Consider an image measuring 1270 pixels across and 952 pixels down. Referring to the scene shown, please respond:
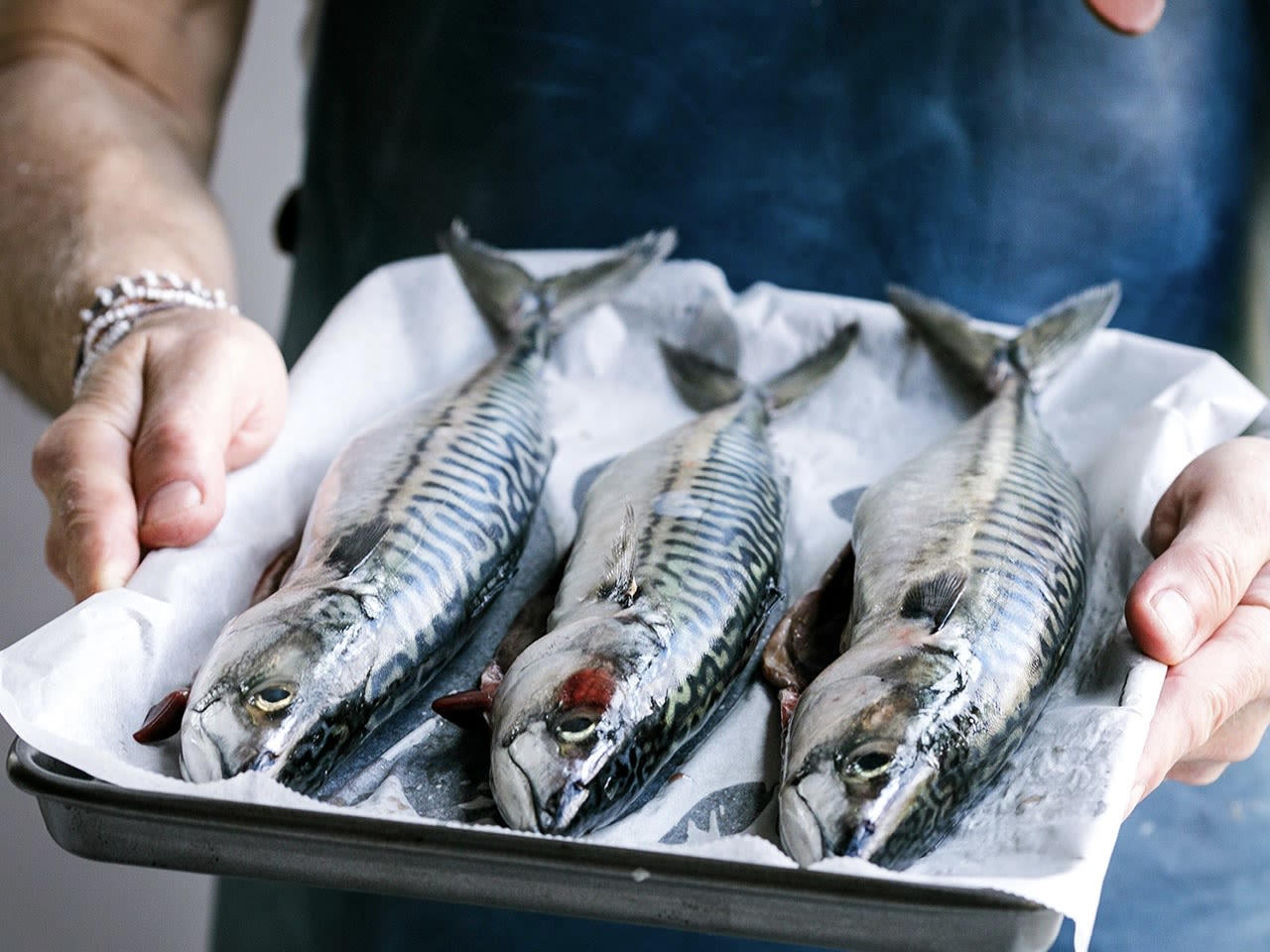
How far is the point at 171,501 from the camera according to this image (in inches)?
53.6

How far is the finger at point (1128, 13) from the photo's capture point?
174 centimetres

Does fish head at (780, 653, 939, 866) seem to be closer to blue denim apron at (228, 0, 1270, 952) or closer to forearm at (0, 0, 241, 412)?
blue denim apron at (228, 0, 1270, 952)

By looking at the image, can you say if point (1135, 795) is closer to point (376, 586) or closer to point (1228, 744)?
point (1228, 744)

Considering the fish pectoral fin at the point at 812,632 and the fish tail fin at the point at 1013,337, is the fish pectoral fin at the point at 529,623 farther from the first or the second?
the fish tail fin at the point at 1013,337

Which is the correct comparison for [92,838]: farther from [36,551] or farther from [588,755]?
[36,551]

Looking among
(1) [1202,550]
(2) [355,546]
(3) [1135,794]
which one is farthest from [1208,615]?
(2) [355,546]

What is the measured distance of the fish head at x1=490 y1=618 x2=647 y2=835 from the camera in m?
1.09

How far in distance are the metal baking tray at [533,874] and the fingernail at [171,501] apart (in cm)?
37

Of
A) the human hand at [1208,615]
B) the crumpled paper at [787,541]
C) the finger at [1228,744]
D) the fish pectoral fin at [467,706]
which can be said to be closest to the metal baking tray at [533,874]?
the crumpled paper at [787,541]

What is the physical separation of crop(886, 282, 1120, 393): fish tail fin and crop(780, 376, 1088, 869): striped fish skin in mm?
252

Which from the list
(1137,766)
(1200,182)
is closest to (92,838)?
(1137,766)

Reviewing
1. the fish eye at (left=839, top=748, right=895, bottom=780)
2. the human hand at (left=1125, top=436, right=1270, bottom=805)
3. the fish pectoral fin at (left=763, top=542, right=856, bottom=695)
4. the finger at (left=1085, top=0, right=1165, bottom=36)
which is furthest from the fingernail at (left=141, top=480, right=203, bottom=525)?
the finger at (left=1085, top=0, right=1165, bottom=36)

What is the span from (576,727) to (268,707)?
10.4 inches

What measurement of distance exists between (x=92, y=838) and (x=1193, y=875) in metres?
1.40
